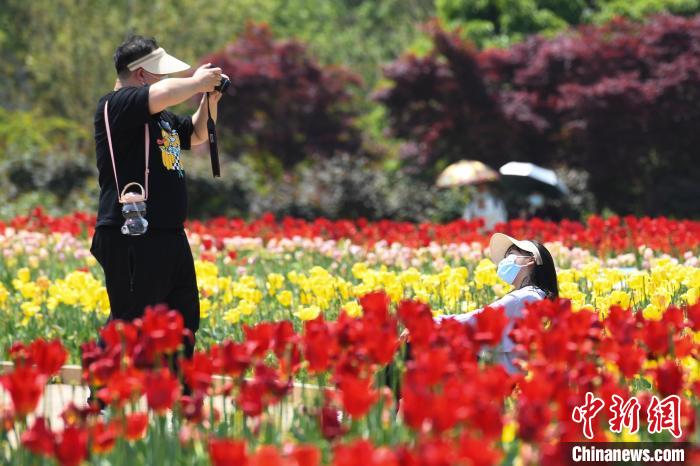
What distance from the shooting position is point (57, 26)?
26094mm

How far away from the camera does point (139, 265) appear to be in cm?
477

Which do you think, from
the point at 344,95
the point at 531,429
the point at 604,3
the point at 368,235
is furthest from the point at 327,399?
the point at 604,3

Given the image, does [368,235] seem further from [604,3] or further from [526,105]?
[604,3]

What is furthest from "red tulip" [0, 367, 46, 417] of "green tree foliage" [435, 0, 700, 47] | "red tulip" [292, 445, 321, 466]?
"green tree foliage" [435, 0, 700, 47]

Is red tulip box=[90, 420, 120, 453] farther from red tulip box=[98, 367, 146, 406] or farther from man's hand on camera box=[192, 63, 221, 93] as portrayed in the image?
man's hand on camera box=[192, 63, 221, 93]

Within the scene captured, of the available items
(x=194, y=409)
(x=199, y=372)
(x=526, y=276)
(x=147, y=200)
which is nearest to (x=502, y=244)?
(x=526, y=276)

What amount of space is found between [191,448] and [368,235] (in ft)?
24.2

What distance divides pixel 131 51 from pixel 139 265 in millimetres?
800

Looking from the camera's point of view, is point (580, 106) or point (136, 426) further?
point (580, 106)

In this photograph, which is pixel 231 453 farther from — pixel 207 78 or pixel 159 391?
pixel 207 78

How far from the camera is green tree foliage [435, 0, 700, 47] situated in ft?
76.1

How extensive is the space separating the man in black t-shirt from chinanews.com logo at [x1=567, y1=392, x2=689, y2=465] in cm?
177

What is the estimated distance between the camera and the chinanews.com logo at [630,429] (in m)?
3.20

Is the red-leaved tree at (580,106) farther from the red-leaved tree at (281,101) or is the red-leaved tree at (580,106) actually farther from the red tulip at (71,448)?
the red tulip at (71,448)
